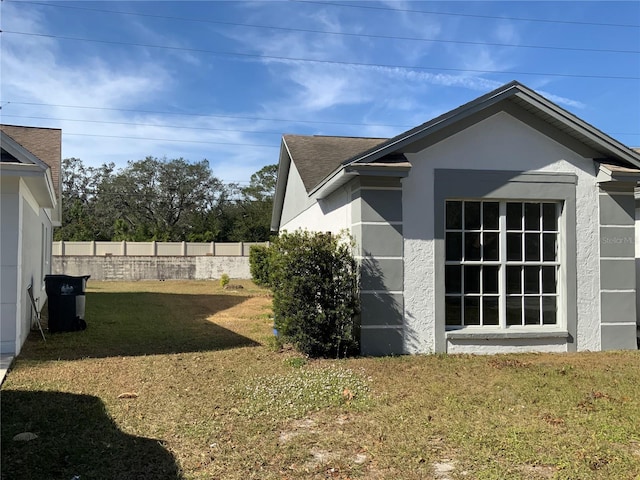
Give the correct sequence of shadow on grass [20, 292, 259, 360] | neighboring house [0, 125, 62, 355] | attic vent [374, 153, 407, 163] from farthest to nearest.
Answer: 1. shadow on grass [20, 292, 259, 360]
2. attic vent [374, 153, 407, 163]
3. neighboring house [0, 125, 62, 355]

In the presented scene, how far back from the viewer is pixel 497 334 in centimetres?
834

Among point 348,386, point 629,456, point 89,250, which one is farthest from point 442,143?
point 89,250

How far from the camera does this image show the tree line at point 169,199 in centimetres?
5044

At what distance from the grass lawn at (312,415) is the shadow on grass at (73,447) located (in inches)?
0.7

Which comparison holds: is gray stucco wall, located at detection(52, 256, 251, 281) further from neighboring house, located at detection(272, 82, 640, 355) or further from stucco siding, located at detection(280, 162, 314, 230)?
neighboring house, located at detection(272, 82, 640, 355)

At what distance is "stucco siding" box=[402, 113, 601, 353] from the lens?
8250 millimetres

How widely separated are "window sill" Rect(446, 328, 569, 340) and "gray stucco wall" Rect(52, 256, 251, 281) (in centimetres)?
2405

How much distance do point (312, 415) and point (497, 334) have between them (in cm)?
412

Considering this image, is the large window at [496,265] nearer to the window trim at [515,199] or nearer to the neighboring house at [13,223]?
the window trim at [515,199]

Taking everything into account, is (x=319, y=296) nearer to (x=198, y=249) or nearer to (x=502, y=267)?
(x=502, y=267)

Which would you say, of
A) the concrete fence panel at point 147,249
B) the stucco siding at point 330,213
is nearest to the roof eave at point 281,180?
the stucco siding at point 330,213

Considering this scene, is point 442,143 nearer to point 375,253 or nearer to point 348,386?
point 375,253

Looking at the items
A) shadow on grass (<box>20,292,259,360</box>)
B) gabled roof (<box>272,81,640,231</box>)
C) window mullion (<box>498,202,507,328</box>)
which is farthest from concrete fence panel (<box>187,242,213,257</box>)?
window mullion (<box>498,202,507,328</box>)

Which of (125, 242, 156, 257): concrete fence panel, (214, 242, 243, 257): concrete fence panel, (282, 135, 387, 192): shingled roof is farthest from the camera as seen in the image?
(214, 242, 243, 257): concrete fence panel
